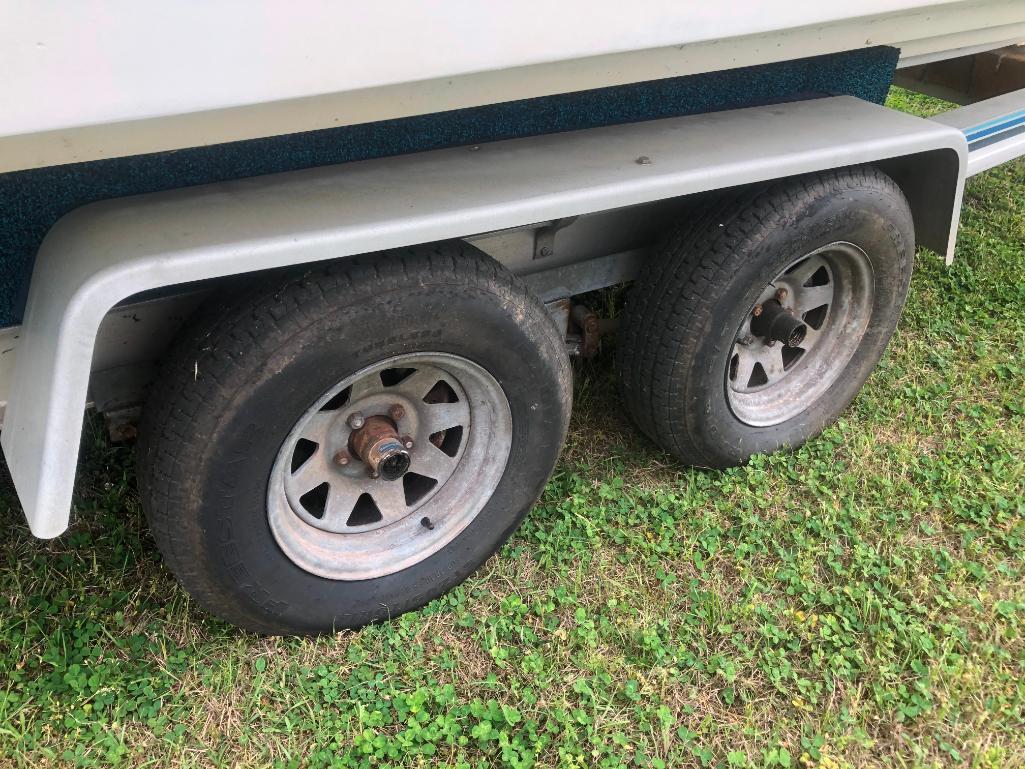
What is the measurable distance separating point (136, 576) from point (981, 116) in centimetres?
314

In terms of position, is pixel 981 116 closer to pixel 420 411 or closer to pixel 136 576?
pixel 420 411

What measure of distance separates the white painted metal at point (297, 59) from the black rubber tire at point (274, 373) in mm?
349

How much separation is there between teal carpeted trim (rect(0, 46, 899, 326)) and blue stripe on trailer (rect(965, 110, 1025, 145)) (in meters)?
0.74

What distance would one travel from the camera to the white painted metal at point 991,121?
9.21 ft

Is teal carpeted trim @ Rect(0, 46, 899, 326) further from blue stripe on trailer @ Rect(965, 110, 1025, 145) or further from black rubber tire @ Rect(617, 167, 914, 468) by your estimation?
blue stripe on trailer @ Rect(965, 110, 1025, 145)

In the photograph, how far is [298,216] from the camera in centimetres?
154

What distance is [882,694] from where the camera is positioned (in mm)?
1991

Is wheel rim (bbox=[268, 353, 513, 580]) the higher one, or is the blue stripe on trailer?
the blue stripe on trailer

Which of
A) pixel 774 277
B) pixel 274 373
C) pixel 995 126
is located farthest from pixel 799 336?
pixel 274 373

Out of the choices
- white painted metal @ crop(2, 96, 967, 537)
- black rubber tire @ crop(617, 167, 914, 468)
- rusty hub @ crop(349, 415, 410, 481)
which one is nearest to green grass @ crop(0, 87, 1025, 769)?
black rubber tire @ crop(617, 167, 914, 468)

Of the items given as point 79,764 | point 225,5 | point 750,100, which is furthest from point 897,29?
point 79,764

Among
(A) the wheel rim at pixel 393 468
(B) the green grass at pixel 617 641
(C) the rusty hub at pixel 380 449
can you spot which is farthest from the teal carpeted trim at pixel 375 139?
(B) the green grass at pixel 617 641

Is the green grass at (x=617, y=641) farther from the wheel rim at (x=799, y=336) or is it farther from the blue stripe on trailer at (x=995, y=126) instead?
the blue stripe on trailer at (x=995, y=126)

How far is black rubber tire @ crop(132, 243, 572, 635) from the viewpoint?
1647 millimetres
